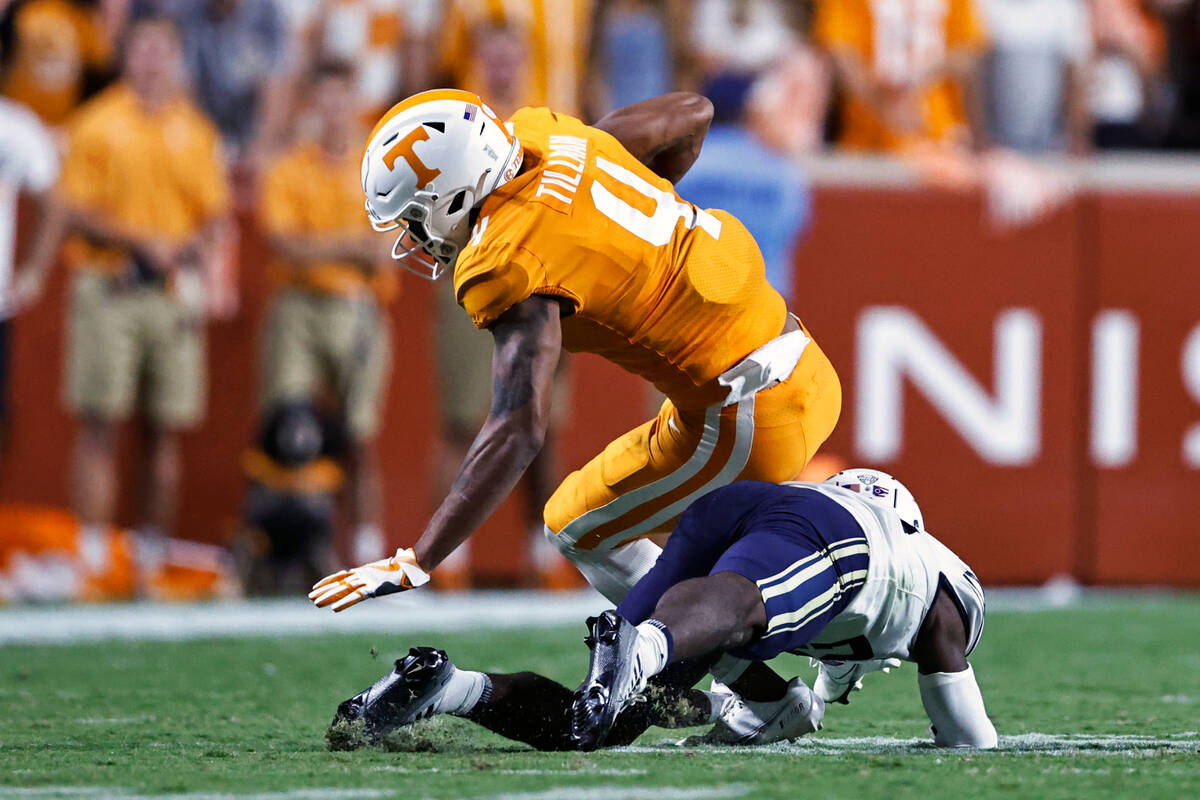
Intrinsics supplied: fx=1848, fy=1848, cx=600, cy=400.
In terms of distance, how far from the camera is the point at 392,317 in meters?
8.89

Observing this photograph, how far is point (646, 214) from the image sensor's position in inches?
169

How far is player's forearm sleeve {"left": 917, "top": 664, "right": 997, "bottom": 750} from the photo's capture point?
397 centimetres

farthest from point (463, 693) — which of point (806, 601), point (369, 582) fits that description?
point (806, 601)

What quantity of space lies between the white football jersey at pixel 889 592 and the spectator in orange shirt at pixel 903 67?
18.2 feet

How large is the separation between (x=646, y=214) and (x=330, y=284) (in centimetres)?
442

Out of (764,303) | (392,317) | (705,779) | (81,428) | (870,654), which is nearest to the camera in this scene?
(705,779)

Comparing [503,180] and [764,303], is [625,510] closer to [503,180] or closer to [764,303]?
[764,303]

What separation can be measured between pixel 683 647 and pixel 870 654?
594 millimetres

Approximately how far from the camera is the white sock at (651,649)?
11.6ft

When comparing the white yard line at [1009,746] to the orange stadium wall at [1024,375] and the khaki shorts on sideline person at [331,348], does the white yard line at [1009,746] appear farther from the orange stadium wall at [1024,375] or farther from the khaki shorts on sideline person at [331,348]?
the orange stadium wall at [1024,375]

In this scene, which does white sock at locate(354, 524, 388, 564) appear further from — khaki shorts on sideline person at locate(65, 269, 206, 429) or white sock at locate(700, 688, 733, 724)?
white sock at locate(700, 688, 733, 724)

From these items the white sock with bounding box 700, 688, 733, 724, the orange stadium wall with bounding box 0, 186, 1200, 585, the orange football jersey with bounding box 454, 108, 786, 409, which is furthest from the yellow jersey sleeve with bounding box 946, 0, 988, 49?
the white sock with bounding box 700, 688, 733, 724

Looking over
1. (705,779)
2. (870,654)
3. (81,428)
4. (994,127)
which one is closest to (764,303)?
(870,654)

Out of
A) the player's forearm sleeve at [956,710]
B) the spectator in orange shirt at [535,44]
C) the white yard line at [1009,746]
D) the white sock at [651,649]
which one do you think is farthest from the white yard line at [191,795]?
the spectator in orange shirt at [535,44]
